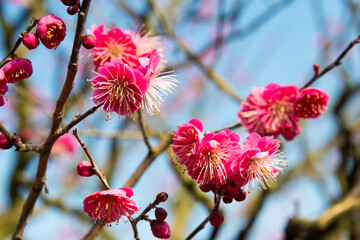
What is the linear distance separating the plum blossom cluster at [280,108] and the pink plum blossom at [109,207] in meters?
0.76

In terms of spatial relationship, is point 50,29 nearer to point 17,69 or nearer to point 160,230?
point 17,69

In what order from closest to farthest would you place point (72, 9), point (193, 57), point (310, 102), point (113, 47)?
point (72, 9)
point (113, 47)
point (310, 102)
point (193, 57)

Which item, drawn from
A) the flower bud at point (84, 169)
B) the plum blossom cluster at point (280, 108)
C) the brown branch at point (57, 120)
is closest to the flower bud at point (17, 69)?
the brown branch at point (57, 120)

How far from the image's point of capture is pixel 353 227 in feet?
10.6

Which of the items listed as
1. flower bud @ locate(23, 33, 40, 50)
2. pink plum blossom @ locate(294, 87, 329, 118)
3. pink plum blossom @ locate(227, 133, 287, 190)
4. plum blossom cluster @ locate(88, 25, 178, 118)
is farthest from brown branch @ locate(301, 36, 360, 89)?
flower bud @ locate(23, 33, 40, 50)

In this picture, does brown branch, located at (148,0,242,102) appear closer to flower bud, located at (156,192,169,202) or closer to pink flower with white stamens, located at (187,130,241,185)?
pink flower with white stamens, located at (187,130,241,185)

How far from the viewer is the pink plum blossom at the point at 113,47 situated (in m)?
1.46

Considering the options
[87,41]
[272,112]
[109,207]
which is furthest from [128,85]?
[272,112]

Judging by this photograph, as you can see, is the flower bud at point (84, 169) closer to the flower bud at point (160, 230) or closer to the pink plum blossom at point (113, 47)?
the flower bud at point (160, 230)

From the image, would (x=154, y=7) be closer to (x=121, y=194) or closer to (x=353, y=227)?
(x=121, y=194)

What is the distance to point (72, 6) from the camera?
1.02 meters

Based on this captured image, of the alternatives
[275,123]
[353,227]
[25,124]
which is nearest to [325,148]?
[353,227]

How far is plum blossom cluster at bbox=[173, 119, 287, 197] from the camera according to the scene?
1135mm

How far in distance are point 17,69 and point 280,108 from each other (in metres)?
1.14
